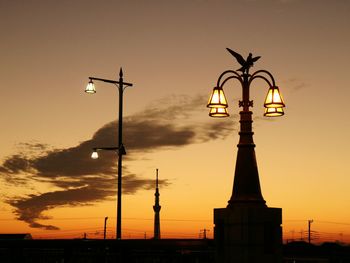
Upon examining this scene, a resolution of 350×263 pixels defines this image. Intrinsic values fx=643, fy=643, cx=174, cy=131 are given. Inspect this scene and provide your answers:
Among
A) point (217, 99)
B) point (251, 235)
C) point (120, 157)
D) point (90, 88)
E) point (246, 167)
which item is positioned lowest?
point (251, 235)

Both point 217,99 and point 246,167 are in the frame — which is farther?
point 217,99

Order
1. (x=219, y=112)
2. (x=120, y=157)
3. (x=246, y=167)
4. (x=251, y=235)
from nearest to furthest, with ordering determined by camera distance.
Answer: (x=251, y=235) < (x=246, y=167) < (x=219, y=112) < (x=120, y=157)

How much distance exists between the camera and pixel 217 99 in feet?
46.7

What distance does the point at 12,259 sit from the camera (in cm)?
1555

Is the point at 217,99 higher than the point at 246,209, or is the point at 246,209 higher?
the point at 217,99

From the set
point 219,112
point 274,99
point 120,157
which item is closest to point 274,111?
point 274,99

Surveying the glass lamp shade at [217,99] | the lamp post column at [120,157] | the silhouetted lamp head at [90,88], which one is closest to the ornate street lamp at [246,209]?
the glass lamp shade at [217,99]

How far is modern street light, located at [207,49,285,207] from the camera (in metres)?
13.6

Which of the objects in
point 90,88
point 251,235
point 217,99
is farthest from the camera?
point 90,88

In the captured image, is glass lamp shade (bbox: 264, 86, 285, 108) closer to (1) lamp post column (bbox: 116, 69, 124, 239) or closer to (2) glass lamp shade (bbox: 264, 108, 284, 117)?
(2) glass lamp shade (bbox: 264, 108, 284, 117)

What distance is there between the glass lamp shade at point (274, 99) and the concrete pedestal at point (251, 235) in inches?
93.6

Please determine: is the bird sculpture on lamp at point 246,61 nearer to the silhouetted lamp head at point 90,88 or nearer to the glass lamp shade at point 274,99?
the glass lamp shade at point 274,99

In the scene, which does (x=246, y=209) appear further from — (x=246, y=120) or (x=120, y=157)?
(x=120, y=157)

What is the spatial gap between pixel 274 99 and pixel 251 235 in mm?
3144
